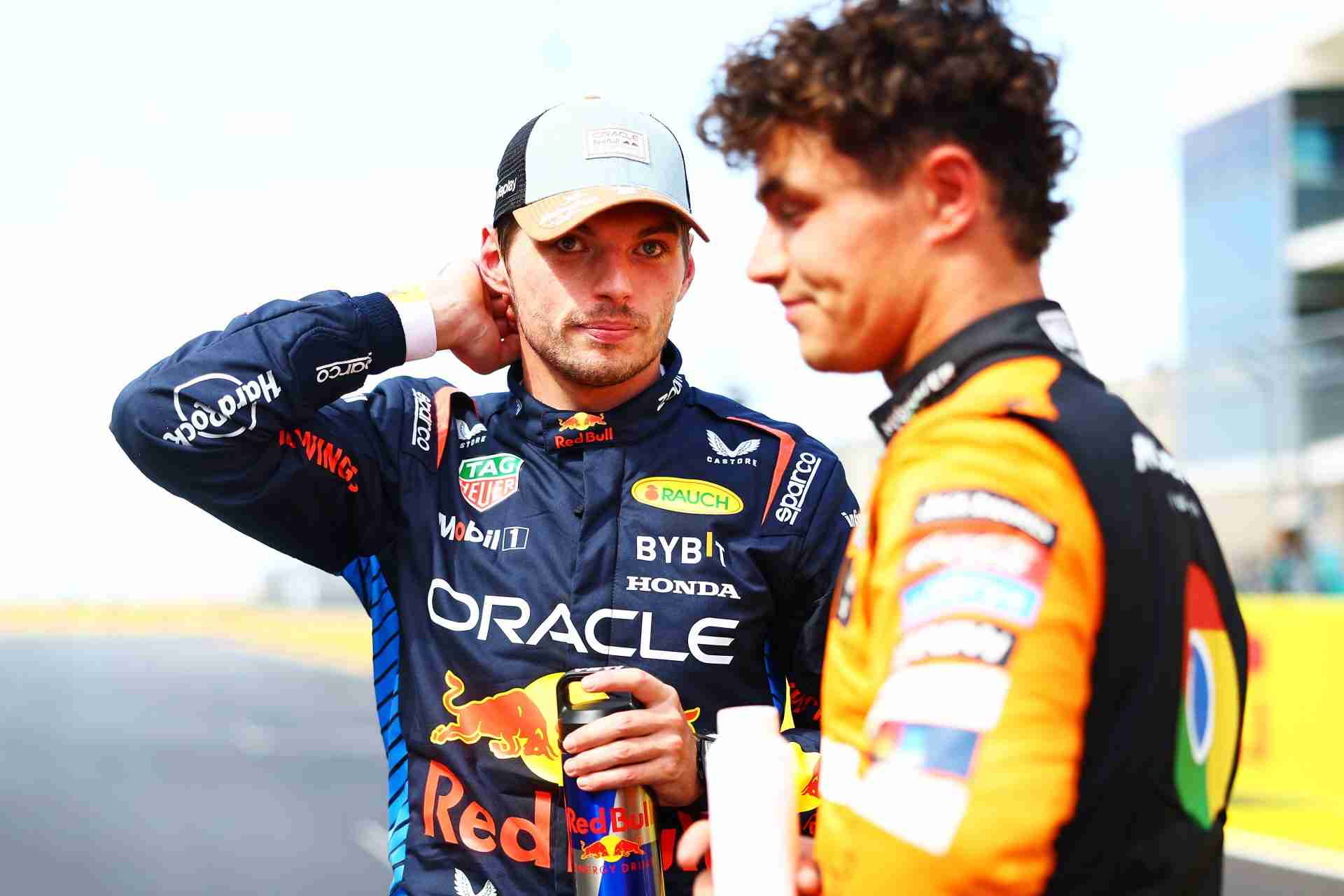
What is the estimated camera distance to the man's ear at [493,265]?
299 centimetres

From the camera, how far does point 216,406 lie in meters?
2.68

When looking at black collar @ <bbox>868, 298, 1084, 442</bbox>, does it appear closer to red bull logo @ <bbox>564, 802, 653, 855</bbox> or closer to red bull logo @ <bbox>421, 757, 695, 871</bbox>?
red bull logo @ <bbox>564, 802, 653, 855</bbox>

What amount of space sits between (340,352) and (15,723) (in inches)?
831

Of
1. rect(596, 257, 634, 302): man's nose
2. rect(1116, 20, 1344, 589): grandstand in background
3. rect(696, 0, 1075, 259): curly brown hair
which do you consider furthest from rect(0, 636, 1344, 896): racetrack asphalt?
rect(1116, 20, 1344, 589): grandstand in background

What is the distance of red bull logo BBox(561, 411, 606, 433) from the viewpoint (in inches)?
111

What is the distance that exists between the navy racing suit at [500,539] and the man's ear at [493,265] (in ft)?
0.67

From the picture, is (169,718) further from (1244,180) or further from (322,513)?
(1244,180)

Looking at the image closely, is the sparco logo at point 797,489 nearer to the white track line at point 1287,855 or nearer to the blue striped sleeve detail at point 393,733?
the blue striped sleeve detail at point 393,733

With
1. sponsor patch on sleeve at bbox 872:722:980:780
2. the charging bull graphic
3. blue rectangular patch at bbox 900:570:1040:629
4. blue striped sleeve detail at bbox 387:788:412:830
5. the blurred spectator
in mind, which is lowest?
the blurred spectator

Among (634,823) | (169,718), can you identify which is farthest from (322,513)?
(169,718)

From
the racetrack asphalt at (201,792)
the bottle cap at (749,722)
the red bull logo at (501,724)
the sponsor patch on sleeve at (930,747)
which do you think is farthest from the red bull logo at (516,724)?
the racetrack asphalt at (201,792)

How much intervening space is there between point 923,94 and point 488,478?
145 cm

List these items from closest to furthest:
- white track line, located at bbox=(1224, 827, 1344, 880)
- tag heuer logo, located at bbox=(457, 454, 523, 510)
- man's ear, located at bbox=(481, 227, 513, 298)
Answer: tag heuer logo, located at bbox=(457, 454, 523, 510) → man's ear, located at bbox=(481, 227, 513, 298) → white track line, located at bbox=(1224, 827, 1344, 880)

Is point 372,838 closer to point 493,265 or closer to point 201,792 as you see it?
point 201,792
